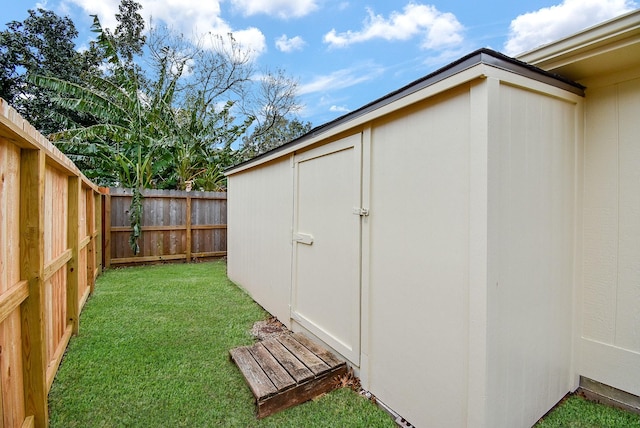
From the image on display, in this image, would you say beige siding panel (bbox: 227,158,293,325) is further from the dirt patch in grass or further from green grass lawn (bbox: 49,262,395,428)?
green grass lawn (bbox: 49,262,395,428)

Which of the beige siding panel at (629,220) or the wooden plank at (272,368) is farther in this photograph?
the wooden plank at (272,368)

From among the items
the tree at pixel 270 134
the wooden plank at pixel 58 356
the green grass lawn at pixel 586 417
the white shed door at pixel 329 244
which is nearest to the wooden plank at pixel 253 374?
the white shed door at pixel 329 244

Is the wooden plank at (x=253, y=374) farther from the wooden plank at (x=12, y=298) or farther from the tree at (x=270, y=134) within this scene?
the tree at (x=270, y=134)

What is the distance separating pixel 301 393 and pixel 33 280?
191 centimetres

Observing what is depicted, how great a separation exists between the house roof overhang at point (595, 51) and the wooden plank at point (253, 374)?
3.04m

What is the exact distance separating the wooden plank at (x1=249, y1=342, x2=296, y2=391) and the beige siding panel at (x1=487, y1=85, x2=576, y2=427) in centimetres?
135

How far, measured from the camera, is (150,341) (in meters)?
3.27

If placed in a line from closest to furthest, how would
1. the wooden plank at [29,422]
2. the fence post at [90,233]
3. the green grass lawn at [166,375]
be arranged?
the wooden plank at [29,422] → the green grass lawn at [166,375] → the fence post at [90,233]

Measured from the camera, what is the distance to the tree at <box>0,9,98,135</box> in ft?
37.6

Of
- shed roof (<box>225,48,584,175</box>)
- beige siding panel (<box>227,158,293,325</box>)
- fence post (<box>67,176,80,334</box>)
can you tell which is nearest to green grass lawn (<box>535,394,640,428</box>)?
shed roof (<box>225,48,584,175</box>)

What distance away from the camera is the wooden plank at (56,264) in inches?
91.1

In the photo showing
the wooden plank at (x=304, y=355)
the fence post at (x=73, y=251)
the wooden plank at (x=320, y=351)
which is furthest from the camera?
the fence post at (x=73, y=251)

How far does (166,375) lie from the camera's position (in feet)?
8.68

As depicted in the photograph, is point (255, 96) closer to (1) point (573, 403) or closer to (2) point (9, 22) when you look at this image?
(2) point (9, 22)
